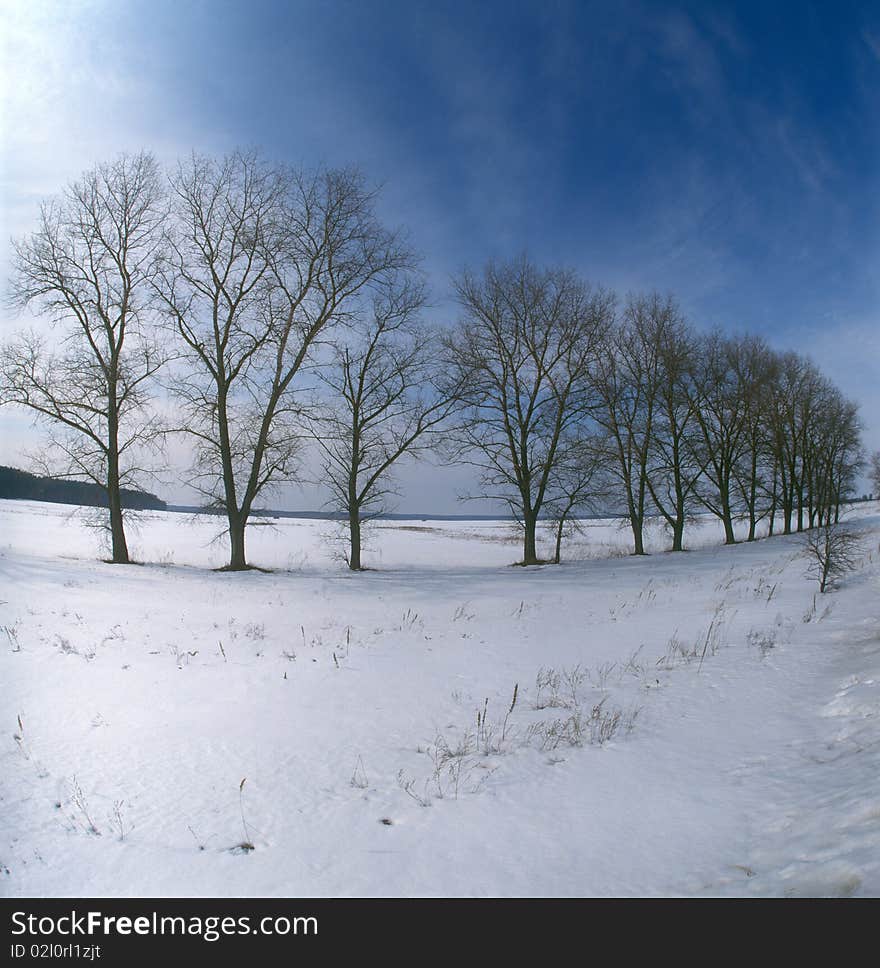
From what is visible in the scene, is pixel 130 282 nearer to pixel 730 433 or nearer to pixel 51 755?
pixel 51 755

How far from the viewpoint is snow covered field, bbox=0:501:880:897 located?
113 inches

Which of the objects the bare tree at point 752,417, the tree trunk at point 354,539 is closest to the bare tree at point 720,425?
the bare tree at point 752,417

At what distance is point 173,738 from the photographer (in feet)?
15.8

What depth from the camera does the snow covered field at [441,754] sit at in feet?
9.45

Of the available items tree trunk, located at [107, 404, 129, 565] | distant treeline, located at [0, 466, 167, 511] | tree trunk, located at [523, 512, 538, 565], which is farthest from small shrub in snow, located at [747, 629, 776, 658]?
Result: distant treeline, located at [0, 466, 167, 511]

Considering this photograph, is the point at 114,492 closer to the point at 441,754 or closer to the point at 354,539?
the point at 354,539

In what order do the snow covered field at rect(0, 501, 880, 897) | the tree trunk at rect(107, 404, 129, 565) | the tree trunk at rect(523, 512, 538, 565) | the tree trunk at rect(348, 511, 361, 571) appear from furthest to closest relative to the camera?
the tree trunk at rect(523, 512, 538, 565) → the tree trunk at rect(348, 511, 361, 571) → the tree trunk at rect(107, 404, 129, 565) → the snow covered field at rect(0, 501, 880, 897)

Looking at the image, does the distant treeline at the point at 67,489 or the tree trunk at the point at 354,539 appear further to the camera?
the tree trunk at the point at 354,539

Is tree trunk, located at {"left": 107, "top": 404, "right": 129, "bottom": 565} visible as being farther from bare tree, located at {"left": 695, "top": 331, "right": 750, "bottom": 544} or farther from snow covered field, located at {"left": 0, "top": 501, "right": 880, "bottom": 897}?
bare tree, located at {"left": 695, "top": 331, "right": 750, "bottom": 544}

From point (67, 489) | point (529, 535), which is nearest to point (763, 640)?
point (529, 535)

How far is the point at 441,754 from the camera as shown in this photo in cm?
456

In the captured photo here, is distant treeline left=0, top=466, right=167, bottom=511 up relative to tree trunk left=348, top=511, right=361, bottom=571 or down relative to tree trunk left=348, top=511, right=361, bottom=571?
up

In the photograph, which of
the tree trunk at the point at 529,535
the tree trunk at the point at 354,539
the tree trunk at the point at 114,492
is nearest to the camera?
the tree trunk at the point at 114,492

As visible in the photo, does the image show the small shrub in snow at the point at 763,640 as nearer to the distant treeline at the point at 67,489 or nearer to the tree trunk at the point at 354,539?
the tree trunk at the point at 354,539
